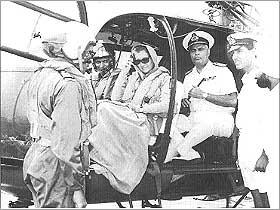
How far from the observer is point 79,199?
260 centimetres

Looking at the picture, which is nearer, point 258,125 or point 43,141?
point 43,141

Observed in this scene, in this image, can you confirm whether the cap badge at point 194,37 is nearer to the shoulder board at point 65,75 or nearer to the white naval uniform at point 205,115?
the white naval uniform at point 205,115

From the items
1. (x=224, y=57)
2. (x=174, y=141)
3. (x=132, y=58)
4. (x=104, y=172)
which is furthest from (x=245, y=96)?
(x=104, y=172)

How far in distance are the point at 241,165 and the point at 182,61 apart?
579 mm

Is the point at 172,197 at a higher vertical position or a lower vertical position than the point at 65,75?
lower

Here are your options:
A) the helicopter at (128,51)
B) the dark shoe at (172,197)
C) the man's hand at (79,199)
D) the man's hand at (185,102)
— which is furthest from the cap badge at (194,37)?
the man's hand at (79,199)

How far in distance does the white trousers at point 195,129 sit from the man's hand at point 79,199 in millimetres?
422

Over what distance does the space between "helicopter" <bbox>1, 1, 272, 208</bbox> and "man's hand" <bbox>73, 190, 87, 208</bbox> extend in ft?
0.08

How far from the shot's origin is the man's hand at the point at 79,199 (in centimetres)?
259

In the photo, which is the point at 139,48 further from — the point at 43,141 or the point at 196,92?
the point at 43,141

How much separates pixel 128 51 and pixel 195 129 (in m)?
0.48

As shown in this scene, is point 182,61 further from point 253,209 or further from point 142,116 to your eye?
point 253,209

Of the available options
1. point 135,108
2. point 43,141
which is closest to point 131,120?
point 135,108

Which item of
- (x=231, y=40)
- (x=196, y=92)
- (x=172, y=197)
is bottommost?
(x=172, y=197)
